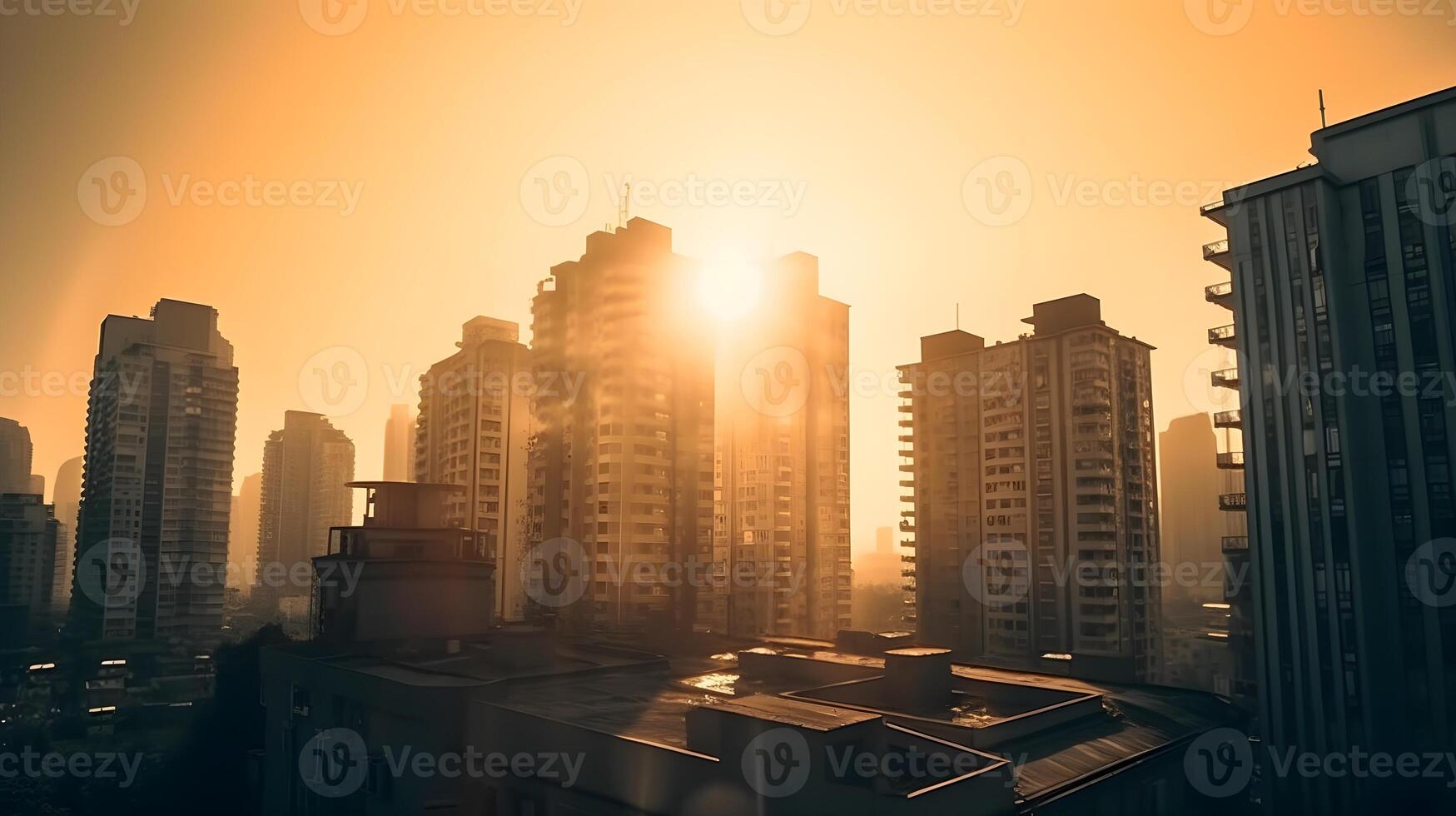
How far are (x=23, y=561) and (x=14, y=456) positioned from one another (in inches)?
2715

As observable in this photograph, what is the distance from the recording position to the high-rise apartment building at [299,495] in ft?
545

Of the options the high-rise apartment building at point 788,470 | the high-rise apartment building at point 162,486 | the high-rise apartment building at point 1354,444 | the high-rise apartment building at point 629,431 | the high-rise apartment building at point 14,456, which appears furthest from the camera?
the high-rise apartment building at point 14,456

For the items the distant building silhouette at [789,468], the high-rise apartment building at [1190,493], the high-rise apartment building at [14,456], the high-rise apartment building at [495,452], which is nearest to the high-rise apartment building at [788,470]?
the distant building silhouette at [789,468]

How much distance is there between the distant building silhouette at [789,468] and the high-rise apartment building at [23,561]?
110 meters

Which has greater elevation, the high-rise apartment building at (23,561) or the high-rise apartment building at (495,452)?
the high-rise apartment building at (495,452)

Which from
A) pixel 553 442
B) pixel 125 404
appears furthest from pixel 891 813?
pixel 125 404

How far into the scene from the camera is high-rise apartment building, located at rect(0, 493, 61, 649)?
123 m

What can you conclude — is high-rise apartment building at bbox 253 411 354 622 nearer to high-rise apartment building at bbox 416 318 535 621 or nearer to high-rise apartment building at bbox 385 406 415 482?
high-rise apartment building at bbox 385 406 415 482

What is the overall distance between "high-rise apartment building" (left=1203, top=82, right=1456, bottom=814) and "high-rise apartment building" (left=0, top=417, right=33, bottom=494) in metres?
227

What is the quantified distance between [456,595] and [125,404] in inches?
2814

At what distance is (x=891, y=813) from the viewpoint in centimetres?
2150

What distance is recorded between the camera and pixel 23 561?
12744 centimetres

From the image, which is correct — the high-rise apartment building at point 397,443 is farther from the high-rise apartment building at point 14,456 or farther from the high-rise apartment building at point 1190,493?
the high-rise apartment building at point 1190,493

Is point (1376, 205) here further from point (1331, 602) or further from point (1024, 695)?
point (1024, 695)
